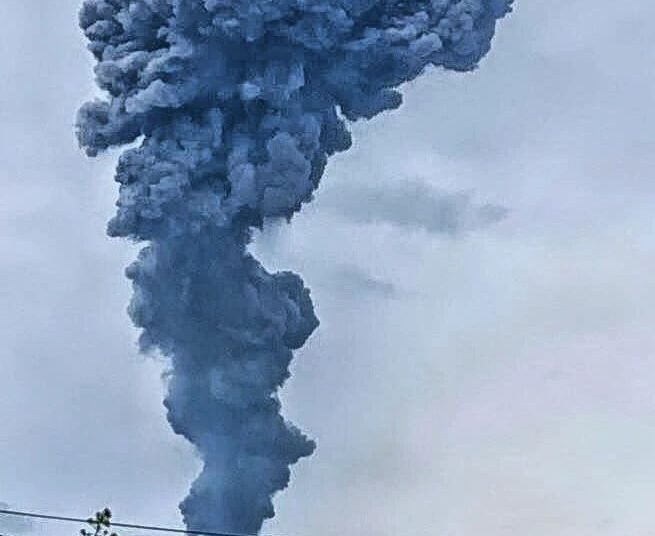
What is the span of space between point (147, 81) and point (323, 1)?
15.7 feet

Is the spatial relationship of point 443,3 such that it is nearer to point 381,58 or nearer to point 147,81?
point 381,58

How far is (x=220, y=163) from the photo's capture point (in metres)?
38.4

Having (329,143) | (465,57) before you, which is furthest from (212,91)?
(465,57)

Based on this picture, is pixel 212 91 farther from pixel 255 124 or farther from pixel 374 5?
pixel 374 5

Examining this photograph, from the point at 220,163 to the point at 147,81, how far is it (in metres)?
2.85

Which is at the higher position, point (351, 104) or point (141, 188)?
point (351, 104)

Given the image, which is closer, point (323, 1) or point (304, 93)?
point (323, 1)

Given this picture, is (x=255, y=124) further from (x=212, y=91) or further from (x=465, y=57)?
(x=465, y=57)

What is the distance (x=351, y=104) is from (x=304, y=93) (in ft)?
5.67

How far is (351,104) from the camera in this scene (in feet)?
133

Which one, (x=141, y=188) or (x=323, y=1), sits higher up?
(x=323, y=1)

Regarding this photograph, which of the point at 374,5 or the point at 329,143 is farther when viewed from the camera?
the point at 329,143

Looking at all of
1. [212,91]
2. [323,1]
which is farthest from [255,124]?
[323,1]

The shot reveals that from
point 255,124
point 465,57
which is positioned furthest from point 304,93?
point 465,57
